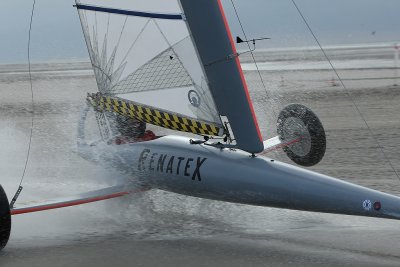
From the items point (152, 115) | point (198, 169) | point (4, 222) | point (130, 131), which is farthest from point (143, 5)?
point (4, 222)

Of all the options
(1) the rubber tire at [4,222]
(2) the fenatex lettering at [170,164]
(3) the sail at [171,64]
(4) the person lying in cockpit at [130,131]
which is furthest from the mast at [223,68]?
(1) the rubber tire at [4,222]

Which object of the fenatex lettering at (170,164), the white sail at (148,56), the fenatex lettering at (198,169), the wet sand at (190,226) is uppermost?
the white sail at (148,56)

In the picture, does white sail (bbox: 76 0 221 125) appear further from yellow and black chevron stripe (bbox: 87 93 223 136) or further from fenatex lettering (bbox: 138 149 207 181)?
fenatex lettering (bbox: 138 149 207 181)

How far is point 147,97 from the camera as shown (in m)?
8.51

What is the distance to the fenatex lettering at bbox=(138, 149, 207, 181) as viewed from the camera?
25.0 ft

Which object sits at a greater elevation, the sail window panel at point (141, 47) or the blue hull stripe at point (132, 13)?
the blue hull stripe at point (132, 13)

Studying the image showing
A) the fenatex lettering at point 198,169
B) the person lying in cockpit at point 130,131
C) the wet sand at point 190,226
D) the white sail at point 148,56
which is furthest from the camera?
the person lying in cockpit at point 130,131

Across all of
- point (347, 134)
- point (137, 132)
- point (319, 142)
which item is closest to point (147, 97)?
point (137, 132)

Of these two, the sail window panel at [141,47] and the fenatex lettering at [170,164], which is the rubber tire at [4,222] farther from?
the sail window panel at [141,47]

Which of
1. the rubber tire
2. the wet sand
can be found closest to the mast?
the wet sand

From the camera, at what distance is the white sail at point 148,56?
7797 mm

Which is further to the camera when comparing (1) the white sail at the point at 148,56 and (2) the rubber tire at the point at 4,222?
(1) the white sail at the point at 148,56

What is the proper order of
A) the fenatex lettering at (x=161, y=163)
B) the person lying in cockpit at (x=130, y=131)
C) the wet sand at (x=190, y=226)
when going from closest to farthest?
the wet sand at (x=190, y=226)
the fenatex lettering at (x=161, y=163)
the person lying in cockpit at (x=130, y=131)

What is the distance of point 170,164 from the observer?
311 inches
